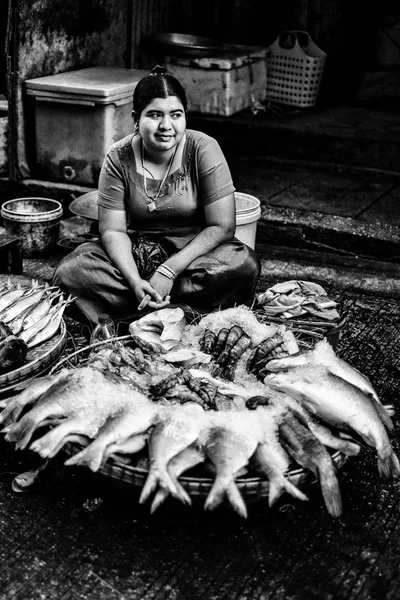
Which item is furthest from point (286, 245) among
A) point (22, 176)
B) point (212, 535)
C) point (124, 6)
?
point (212, 535)

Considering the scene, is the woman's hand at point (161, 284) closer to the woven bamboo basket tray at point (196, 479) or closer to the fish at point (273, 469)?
the woven bamboo basket tray at point (196, 479)

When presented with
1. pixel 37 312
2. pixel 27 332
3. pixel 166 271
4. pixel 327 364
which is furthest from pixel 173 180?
pixel 327 364

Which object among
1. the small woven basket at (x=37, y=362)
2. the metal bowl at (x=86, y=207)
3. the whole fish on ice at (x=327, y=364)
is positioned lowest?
the metal bowl at (x=86, y=207)

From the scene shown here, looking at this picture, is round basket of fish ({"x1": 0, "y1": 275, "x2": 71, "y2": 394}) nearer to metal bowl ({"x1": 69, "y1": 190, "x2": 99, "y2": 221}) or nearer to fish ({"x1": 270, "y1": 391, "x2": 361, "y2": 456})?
fish ({"x1": 270, "y1": 391, "x2": 361, "y2": 456})

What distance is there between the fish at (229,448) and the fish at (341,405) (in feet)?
0.94

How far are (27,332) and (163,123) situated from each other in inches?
53.9

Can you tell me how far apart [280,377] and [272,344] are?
0.45 m

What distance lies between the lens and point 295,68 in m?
8.46

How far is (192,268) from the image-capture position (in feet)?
14.9

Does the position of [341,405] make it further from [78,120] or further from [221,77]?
[221,77]

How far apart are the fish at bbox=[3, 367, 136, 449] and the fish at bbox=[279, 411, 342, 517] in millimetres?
667

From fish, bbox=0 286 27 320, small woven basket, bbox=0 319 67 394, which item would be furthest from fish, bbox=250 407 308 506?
fish, bbox=0 286 27 320

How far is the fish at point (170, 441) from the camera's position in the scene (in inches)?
108

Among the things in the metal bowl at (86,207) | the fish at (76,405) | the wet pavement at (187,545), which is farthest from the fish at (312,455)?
the metal bowl at (86,207)
